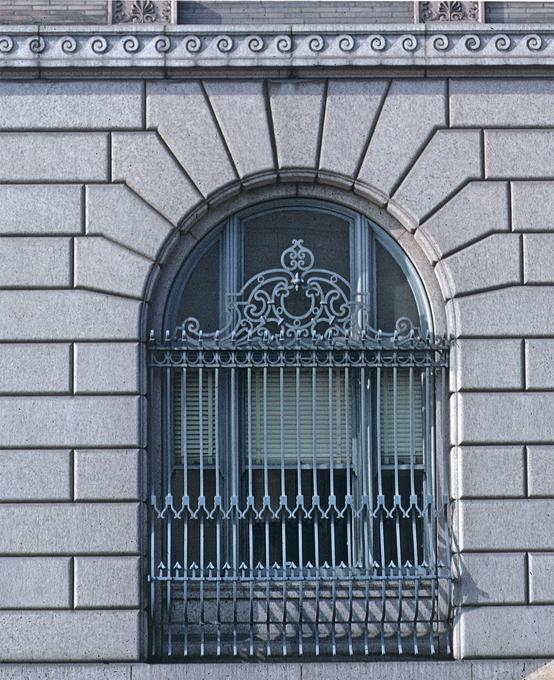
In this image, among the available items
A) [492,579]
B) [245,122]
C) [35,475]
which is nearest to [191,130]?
[245,122]

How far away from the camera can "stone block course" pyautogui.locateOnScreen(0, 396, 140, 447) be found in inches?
494

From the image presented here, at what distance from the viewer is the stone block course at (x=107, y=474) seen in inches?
492

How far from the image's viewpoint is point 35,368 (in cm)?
1261

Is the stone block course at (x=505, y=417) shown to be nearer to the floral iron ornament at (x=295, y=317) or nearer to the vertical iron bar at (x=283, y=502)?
the floral iron ornament at (x=295, y=317)

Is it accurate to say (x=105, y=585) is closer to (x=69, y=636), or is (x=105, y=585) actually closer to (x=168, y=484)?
(x=69, y=636)

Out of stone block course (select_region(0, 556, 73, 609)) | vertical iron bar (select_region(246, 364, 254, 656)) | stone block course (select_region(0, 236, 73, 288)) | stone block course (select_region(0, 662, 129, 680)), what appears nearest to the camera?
stone block course (select_region(0, 662, 129, 680))

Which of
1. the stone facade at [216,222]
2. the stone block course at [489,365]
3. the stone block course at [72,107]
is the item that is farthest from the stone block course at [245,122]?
the stone block course at [489,365]

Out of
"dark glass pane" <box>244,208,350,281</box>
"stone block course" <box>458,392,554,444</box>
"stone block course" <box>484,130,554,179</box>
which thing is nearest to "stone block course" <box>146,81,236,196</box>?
"dark glass pane" <box>244,208,350,281</box>

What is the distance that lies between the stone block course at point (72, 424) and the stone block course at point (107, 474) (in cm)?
9

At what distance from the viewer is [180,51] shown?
12781 mm

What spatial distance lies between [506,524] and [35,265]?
15.2ft

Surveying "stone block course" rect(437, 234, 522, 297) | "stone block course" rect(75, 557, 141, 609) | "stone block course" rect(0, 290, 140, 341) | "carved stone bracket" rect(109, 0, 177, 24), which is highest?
"carved stone bracket" rect(109, 0, 177, 24)

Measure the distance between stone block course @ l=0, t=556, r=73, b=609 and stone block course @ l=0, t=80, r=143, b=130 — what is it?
3.78 meters

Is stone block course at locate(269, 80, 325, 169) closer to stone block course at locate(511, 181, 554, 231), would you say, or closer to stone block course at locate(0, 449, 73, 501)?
stone block course at locate(511, 181, 554, 231)
